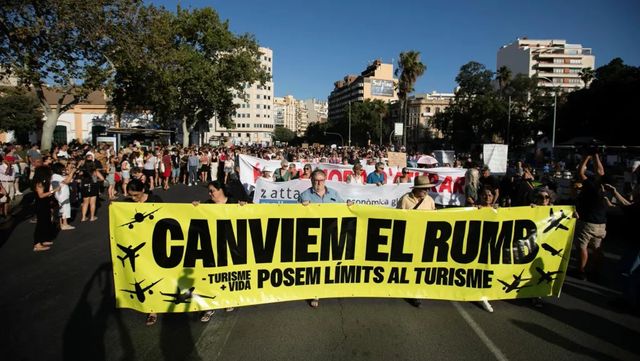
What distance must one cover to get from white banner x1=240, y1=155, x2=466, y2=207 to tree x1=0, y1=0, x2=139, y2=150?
13305 millimetres

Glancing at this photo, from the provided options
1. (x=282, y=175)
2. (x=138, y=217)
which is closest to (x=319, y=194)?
(x=138, y=217)

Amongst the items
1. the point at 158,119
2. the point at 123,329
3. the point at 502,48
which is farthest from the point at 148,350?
the point at 502,48

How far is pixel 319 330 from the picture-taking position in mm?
4484

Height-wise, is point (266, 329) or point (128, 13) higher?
point (128, 13)

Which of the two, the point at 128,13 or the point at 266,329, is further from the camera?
the point at 128,13

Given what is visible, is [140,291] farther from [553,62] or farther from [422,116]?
[422,116]

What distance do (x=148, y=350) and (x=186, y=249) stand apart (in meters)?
1.11

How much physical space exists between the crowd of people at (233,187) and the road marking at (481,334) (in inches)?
13.4

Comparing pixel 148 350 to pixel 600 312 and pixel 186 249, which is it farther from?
pixel 600 312

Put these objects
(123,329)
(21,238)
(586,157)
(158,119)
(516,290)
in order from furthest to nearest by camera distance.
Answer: (158,119) < (21,238) < (586,157) < (516,290) < (123,329)

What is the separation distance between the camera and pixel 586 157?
6.37m

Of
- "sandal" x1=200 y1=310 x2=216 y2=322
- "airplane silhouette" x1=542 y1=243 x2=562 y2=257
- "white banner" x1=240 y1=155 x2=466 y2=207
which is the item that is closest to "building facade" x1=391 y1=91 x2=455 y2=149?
"white banner" x1=240 y1=155 x2=466 y2=207

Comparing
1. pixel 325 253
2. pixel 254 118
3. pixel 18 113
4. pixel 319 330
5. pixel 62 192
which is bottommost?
pixel 319 330

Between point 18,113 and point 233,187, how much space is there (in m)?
41.1
